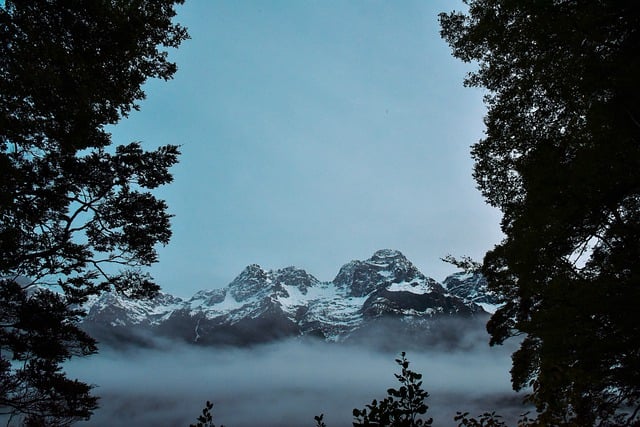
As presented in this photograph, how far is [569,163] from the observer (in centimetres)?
683

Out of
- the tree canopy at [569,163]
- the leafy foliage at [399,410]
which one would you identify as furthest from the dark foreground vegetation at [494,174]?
the leafy foliage at [399,410]

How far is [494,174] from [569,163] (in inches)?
56.6

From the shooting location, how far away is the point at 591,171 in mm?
6191

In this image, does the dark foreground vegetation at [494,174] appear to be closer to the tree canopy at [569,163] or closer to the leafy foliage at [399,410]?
the tree canopy at [569,163]

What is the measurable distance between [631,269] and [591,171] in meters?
2.36

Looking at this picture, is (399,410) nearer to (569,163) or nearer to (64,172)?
(569,163)

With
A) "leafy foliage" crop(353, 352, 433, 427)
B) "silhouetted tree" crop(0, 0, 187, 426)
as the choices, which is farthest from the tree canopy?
A: "silhouetted tree" crop(0, 0, 187, 426)

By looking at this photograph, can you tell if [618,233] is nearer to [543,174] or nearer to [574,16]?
[543,174]

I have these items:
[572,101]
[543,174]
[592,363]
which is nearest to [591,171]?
[543,174]

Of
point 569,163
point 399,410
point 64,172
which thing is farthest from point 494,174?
point 64,172

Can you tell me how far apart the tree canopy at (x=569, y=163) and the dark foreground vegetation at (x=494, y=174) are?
28 mm

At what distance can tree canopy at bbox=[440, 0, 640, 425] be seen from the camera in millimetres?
6043

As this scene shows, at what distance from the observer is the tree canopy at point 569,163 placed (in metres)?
6.04

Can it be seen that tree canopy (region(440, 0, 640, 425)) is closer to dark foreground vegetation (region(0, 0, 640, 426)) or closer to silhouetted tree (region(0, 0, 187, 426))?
dark foreground vegetation (region(0, 0, 640, 426))
